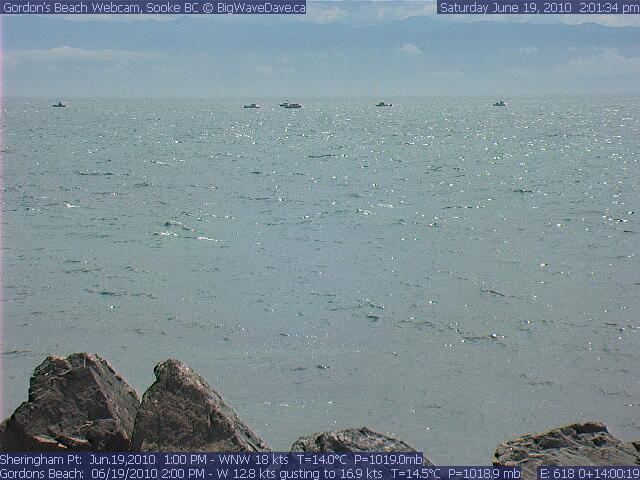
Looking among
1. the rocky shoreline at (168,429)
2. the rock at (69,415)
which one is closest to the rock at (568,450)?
the rocky shoreline at (168,429)

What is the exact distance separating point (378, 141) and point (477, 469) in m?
64.7

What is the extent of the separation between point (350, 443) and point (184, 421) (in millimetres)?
1246

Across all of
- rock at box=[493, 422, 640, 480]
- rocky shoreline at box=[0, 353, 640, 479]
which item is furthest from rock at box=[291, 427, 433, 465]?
rock at box=[493, 422, 640, 480]

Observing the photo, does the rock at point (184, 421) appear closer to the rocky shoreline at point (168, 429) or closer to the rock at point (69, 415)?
the rocky shoreline at point (168, 429)

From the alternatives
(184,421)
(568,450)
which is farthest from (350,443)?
(568,450)

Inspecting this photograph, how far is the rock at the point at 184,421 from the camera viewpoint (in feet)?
18.0

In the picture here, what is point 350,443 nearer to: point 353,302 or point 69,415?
point 69,415

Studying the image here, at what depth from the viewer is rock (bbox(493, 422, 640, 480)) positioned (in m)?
5.58

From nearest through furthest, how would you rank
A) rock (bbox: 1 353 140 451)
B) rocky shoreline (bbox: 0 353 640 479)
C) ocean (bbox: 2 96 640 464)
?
rocky shoreline (bbox: 0 353 640 479) < rock (bbox: 1 353 140 451) < ocean (bbox: 2 96 640 464)

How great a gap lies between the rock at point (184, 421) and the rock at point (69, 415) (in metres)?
0.38

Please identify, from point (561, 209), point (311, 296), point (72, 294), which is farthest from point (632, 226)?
point (72, 294)

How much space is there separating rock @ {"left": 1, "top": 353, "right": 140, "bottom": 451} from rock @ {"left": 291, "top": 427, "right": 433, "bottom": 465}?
58.6 inches

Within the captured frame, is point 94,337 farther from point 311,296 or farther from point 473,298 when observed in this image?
point 473,298

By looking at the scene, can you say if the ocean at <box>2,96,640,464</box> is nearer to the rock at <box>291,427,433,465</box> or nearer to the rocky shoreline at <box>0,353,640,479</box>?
the rocky shoreline at <box>0,353,640,479</box>
